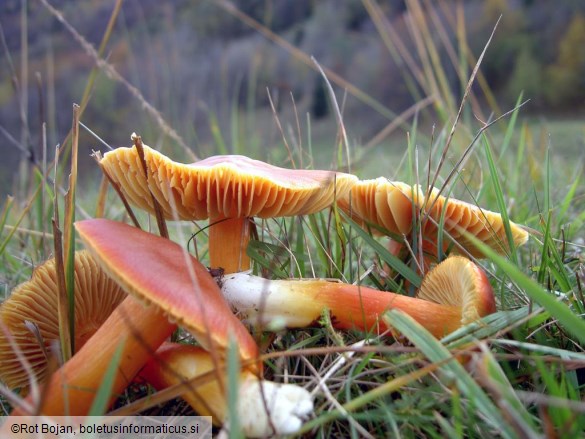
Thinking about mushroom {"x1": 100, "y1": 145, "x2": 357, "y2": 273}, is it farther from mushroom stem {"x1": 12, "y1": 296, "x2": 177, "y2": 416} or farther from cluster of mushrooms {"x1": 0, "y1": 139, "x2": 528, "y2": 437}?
mushroom stem {"x1": 12, "y1": 296, "x2": 177, "y2": 416}

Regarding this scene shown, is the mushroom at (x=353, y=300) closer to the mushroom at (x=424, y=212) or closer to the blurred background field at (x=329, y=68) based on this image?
the mushroom at (x=424, y=212)

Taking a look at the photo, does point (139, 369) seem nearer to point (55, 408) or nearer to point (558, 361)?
point (55, 408)

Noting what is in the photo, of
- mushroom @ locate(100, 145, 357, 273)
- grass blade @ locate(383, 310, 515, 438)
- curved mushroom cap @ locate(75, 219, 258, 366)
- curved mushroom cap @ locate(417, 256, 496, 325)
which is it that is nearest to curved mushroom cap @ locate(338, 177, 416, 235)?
mushroom @ locate(100, 145, 357, 273)

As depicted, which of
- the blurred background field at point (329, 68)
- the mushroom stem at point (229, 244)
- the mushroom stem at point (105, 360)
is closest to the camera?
the mushroom stem at point (105, 360)

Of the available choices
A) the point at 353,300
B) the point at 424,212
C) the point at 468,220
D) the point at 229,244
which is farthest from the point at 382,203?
the point at 229,244

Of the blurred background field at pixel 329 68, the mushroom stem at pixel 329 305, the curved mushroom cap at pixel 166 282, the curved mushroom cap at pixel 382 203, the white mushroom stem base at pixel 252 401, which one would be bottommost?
the white mushroom stem base at pixel 252 401

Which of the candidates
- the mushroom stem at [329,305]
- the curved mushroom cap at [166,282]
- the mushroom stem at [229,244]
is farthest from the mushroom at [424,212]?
the curved mushroom cap at [166,282]
